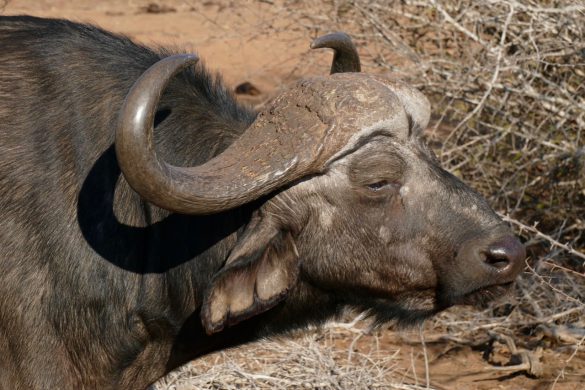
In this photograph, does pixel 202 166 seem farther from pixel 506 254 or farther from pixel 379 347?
pixel 379 347

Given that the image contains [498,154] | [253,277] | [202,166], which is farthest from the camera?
[498,154]

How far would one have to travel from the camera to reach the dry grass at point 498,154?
496 centimetres

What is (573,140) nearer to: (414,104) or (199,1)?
(414,104)

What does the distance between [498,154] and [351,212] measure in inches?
127

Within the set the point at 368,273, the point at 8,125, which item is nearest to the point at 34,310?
the point at 8,125

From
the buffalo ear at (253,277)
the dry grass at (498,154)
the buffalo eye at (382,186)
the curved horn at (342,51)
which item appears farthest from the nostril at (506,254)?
the dry grass at (498,154)

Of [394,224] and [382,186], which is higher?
Answer: [382,186]

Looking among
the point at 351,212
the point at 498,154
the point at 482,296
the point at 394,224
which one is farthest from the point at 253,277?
the point at 498,154

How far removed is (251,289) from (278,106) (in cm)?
57

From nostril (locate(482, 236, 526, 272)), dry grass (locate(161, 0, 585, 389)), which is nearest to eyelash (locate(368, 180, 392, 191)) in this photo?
nostril (locate(482, 236, 526, 272))

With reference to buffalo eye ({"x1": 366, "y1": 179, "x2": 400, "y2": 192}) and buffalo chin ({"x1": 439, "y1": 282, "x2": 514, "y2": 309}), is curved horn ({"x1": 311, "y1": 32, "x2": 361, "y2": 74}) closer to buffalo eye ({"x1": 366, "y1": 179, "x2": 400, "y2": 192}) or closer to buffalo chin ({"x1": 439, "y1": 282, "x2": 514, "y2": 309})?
buffalo eye ({"x1": 366, "y1": 179, "x2": 400, "y2": 192})

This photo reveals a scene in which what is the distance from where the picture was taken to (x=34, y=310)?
3330 millimetres

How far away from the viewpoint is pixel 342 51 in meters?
3.80

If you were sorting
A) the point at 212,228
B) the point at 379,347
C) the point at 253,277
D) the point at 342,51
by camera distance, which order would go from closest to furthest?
1. the point at 253,277
2. the point at 212,228
3. the point at 342,51
4. the point at 379,347
